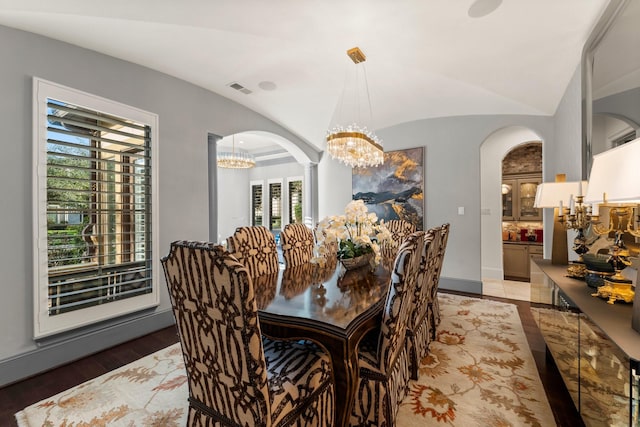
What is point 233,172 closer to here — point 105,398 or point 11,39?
point 11,39

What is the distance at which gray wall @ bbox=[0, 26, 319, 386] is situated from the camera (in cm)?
213

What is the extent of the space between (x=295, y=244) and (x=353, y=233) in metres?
0.71

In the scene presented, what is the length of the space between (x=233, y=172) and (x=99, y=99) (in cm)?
561

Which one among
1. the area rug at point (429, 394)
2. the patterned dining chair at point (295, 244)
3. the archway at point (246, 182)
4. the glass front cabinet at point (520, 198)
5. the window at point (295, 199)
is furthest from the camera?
the window at point (295, 199)

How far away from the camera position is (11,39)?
2162 mm

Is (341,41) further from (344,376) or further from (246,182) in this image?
(246,182)

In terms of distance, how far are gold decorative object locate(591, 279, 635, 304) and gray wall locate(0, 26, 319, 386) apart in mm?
3725

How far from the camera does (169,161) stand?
3.22 meters

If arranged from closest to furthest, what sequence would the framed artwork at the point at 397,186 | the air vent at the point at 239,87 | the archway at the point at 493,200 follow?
the air vent at the point at 239,87, the framed artwork at the point at 397,186, the archway at the point at 493,200

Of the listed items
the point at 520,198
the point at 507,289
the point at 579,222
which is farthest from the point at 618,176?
the point at 520,198

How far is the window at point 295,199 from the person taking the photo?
25.3ft

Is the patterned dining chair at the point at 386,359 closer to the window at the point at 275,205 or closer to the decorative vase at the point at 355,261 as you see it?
the decorative vase at the point at 355,261

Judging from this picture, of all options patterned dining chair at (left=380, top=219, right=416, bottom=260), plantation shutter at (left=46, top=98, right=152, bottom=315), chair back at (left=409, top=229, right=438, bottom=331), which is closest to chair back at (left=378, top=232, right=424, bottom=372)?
chair back at (left=409, top=229, right=438, bottom=331)

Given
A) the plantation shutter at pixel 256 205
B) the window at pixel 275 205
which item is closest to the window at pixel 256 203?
the plantation shutter at pixel 256 205
